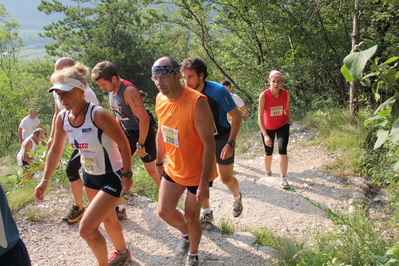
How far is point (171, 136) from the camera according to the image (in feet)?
9.27

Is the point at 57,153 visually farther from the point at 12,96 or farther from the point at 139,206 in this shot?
the point at 12,96

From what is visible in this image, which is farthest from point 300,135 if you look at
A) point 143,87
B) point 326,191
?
point 143,87

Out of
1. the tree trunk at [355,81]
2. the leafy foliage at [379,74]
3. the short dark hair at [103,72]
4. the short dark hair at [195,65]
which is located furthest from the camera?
the tree trunk at [355,81]

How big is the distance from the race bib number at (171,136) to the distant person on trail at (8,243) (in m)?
1.45

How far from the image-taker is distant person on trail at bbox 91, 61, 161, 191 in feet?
12.1

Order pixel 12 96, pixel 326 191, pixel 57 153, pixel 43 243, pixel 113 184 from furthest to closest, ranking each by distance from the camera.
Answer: pixel 12 96, pixel 326 191, pixel 43 243, pixel 57 153, pixel 113 184

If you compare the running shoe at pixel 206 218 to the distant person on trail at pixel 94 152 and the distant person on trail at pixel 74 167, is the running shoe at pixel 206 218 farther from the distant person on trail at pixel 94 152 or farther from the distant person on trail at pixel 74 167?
the distant person on trail at pixel 74 167

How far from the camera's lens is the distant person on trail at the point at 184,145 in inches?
104

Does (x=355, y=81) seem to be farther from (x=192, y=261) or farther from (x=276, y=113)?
(x=192, y=261)

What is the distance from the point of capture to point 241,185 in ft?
19.8

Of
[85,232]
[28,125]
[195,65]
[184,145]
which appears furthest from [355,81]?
[28,125]

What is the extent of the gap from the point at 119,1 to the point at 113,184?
17507mm

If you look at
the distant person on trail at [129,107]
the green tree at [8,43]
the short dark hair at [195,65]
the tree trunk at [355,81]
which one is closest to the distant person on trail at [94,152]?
the distant person on trail at [129,107]

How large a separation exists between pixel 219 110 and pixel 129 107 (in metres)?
1.22
